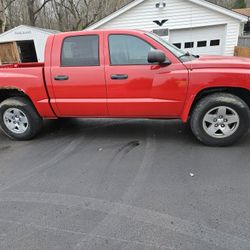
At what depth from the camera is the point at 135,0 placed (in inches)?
514

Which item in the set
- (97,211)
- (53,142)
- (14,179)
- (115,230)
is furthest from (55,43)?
(115,230)

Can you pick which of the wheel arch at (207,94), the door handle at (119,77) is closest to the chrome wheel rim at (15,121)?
the door handle at (119,77)

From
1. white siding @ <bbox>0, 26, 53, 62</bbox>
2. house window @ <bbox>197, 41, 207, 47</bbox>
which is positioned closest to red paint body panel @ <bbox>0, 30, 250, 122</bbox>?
house window @ <bbox>197, 41, 207, 47</bbox>

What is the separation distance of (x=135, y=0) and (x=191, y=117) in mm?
11007

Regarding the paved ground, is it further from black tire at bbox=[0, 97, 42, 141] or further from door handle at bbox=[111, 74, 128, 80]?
door handle at bbox=[111, 74, 128, 80]

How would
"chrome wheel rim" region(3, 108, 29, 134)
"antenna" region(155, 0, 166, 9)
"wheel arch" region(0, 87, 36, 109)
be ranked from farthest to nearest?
"antenna" region(155, 0, 166, 9)
"chrome wheel rim" region(3, 108, 29, 134)
"wheel arch" region(0, 87, 36, 109)

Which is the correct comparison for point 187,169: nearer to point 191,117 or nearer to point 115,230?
point 191,117

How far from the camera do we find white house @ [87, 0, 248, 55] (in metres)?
12.9

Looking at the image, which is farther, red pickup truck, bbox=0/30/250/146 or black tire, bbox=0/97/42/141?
black tire, bbox=0/97/42/141

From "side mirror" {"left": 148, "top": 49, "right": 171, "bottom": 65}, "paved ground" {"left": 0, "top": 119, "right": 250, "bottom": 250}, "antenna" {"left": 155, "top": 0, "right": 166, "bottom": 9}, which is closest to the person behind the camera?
"paved ground" {"left": 0, "top": 119, "right": 250, "bottom": 250}

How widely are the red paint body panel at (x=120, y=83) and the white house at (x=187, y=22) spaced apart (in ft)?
32.9

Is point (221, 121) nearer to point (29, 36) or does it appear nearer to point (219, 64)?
point (219, 64)

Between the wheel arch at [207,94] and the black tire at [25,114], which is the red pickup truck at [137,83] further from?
the black tire at [25,114]

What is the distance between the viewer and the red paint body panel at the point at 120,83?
12.7 feet
